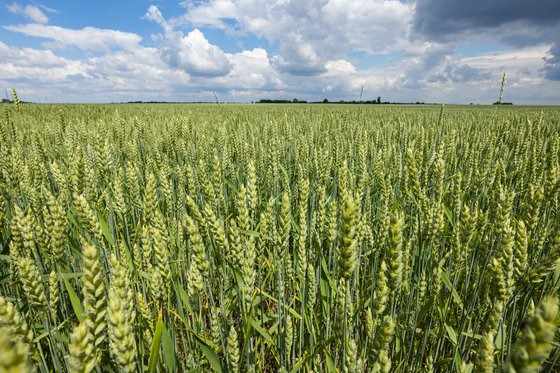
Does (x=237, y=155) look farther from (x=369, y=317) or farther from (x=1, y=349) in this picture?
(x=1, y=349)

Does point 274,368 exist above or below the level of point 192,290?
below

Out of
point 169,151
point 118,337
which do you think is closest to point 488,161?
point 118,337

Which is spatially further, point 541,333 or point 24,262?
point 24,262

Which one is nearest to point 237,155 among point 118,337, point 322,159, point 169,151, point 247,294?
point 169,151

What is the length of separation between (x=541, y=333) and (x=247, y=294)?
96 centimetres

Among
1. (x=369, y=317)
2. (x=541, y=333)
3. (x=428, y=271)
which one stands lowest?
(x=428, y=271)

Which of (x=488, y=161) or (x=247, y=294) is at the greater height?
(x=488, y=161)

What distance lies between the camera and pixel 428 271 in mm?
2043

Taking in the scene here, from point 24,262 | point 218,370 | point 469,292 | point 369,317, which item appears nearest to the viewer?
point 24,262

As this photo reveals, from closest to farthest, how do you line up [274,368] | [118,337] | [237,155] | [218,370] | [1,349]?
[1,349], [118,337], [218,370], [274,368], [237,155]

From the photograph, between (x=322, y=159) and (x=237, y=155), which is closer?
(x=322, y=159)

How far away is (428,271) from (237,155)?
276 cm

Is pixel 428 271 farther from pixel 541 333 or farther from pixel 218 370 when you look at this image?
pixel 541 333

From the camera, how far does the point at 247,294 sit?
122cm
